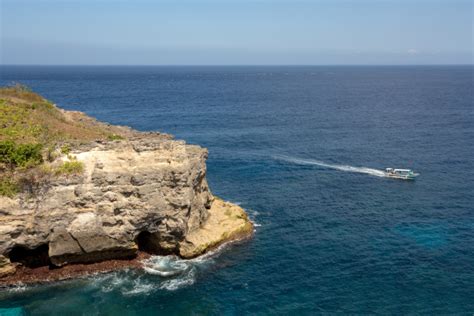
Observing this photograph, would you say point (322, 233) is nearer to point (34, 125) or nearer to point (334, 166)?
point (334, 166)

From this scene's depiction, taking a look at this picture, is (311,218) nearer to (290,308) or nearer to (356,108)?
(290,308)

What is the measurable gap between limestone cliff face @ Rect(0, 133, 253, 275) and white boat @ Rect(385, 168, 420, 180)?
41.2 meters

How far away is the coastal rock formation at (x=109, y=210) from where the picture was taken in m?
44.6

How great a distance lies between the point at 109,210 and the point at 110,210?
110mm

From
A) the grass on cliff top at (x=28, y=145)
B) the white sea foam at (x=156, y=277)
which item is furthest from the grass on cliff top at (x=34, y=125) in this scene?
the white sea foam at (x=156, y=277)

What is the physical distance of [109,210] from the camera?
46.7 meters

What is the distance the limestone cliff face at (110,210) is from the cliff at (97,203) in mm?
94

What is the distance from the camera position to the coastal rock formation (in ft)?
146

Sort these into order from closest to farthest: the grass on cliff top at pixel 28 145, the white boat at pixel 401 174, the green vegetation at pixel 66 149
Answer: the grass on cliff top at pixel 28 145
the green vegetation at pixel 66 149
the white boat at pixel 401 174

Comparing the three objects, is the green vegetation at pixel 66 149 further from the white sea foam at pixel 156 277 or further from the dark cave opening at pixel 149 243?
the white sea foam at pixel 156 277

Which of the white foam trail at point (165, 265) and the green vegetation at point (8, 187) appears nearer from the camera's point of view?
the green vegetation at point (8, 187)

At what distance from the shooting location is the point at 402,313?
132 ft

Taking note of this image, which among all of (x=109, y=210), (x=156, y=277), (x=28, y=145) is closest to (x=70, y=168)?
(x=28, y=145)

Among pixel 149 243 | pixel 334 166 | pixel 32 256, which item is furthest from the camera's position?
pixel 334 166
